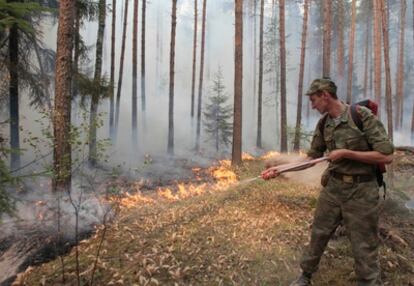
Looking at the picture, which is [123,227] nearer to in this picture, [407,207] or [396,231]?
[396,231]

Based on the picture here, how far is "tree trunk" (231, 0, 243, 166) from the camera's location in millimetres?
13195

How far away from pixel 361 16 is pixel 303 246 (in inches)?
1672

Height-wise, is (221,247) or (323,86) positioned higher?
(323,86)

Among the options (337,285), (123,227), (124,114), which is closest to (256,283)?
(337,285)

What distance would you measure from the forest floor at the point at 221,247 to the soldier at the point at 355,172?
97 cm

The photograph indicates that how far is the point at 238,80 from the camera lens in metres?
13.6

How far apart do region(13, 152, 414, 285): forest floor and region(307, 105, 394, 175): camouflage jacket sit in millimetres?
1685

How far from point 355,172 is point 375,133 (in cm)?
48

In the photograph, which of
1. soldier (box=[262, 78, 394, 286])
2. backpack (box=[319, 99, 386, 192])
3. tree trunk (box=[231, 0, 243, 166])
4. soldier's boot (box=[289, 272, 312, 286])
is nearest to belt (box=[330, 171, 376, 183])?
soldier (box=[262, 78, 394, 286])

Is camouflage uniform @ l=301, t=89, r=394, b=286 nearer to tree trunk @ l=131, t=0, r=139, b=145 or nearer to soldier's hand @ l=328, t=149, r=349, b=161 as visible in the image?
soldier's hand @ l=328, t=149, r=349, b=161

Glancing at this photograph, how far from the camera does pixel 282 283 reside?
15.4ft

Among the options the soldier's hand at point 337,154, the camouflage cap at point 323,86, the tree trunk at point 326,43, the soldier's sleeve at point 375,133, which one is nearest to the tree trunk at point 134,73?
the tree trunk at point 326,43

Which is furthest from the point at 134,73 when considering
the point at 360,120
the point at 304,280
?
the point at 360,120

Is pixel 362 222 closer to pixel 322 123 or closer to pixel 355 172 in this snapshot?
pixel 355 172
